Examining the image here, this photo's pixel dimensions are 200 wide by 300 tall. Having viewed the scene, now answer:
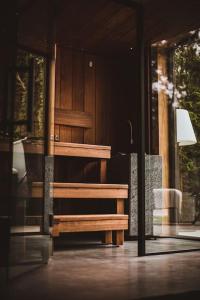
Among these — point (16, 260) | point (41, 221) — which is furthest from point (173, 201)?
point (16, 260)

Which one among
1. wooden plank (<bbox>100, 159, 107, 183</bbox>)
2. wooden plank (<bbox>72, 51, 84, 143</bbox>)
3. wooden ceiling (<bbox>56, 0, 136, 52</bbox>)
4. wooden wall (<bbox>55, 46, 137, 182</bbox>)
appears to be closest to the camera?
wooden ceiling (<bbox>56, 0, 136, 52</bbox>)

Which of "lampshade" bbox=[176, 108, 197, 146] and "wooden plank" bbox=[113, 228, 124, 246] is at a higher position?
"lampshade" bbox=[176, 108, 197, 146]

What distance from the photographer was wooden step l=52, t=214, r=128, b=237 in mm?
4199

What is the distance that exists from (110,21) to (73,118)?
59.3 inches

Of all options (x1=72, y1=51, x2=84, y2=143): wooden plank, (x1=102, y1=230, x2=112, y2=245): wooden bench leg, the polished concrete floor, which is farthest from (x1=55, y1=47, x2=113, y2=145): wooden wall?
the polished concrete floor

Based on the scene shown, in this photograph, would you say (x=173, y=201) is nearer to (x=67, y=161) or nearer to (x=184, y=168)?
(x=184, y=168)

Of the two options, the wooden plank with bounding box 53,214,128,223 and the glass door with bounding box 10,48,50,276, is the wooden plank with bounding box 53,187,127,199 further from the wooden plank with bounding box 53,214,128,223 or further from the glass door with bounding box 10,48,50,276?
the glass door with bounding box 10,48,50,276

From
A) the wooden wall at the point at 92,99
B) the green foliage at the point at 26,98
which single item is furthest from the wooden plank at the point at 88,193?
the wooden wall at the point at 92,99

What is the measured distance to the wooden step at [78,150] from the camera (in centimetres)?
519

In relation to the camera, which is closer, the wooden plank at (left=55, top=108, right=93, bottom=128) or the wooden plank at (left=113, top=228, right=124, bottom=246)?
the wooden plank at (left=113, top=228, right=124, bottom=246)

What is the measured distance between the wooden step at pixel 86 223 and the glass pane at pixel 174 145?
33.5 inches

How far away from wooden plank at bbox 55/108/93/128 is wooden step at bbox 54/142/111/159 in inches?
35.1

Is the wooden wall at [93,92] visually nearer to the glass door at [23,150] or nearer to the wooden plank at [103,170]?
the wooden plank at [103,170]

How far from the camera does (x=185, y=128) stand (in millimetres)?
5844
